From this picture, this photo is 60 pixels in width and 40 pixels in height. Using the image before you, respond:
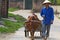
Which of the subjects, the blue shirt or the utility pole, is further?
the utility pole

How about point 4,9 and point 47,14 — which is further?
point 4,9

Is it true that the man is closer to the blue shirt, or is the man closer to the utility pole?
the blue shirt

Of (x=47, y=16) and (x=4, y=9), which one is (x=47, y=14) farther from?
(x=4, y=9)

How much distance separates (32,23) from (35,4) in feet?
96.7

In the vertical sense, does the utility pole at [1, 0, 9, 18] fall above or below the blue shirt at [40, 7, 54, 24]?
below

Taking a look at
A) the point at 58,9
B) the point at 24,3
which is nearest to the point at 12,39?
the point at 58,9

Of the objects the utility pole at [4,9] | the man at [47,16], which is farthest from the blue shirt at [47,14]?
the utility pole at [4,9]

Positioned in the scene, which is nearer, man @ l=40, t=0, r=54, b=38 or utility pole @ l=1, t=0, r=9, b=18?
man @ l=40, t=0, r=54, b=38

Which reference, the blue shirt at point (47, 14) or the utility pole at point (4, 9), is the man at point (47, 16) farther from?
the utility pole at point (4, 9)

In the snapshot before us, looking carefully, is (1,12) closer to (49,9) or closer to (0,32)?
(0,32)

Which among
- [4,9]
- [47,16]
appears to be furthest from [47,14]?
[4,9]

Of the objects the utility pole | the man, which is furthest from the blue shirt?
the utility pole

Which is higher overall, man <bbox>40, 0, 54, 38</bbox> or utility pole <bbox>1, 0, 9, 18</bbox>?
man <bbox>40, 0, 54, 38</bbox>

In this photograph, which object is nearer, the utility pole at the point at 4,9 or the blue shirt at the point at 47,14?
the blue shirt at the point at 47,14
